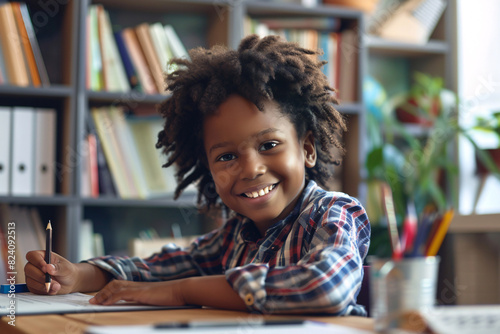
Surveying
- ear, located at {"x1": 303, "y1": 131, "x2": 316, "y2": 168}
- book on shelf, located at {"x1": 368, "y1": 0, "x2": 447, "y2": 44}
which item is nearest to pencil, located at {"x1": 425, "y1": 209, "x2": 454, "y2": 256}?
ear, located at {"x1": 303, "y1": 131, "x2": 316, "y2": 168}

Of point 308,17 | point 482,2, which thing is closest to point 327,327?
point 308,17

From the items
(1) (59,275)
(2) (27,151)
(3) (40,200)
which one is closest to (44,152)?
(2) (27,151)

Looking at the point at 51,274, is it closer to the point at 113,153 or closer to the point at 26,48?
the point at 113,153

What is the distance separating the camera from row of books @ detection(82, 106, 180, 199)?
2246mm

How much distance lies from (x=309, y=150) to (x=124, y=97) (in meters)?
1.18

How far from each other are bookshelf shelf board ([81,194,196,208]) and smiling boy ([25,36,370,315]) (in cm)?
84

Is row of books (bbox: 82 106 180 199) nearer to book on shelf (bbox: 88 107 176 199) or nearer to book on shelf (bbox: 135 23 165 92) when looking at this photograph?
book on shelf (bbox: 88 107 176 199)

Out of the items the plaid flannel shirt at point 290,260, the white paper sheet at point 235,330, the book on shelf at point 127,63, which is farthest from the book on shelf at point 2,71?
the white paper sheet at point 235,330

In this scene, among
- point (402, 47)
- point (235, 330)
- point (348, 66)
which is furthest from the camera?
point (402, 47)

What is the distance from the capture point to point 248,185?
3.83 feet

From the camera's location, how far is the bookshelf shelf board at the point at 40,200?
6.86 feet

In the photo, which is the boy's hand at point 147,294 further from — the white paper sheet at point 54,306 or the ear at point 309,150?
the ear at point 309,150

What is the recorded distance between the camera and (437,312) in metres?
0.60

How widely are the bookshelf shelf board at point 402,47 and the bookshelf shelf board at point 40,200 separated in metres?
1.49
